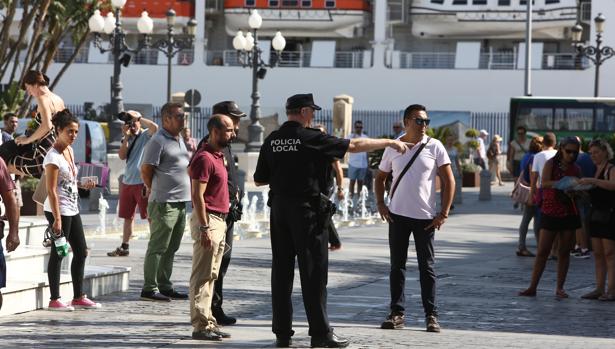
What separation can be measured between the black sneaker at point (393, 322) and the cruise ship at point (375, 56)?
6231cm

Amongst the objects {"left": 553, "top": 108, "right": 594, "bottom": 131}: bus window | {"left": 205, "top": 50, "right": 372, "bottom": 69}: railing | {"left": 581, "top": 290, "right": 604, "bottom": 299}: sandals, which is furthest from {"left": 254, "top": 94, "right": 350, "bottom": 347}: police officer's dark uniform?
{"left": 205, "top": 50, "right": 372, "bottom": 69}: railing

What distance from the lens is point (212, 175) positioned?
10.5 m

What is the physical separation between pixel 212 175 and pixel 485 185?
23733 mm

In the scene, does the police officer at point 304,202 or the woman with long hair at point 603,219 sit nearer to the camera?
the police officer at point 304,202

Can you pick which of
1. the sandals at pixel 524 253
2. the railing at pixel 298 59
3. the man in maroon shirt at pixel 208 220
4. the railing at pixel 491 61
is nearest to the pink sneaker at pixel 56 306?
the man in maroon shirt at pixel 208 220

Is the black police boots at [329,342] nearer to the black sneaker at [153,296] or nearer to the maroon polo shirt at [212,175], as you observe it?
the maroon polo shirt at [212,175]

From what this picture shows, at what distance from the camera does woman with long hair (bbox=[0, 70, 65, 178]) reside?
1261cm

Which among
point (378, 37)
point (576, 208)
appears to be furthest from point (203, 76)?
point (576, 208)

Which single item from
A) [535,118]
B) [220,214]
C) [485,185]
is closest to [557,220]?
[220,214]

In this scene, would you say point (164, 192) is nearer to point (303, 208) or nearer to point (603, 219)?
point (303, 208)

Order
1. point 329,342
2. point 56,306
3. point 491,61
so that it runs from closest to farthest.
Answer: point 329,342
point 56,306
point 491,61

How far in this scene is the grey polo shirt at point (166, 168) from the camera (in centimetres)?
1226

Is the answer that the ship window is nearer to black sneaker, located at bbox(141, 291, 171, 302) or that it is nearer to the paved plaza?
the paved plaza

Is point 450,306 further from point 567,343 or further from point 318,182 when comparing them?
point 318,182
